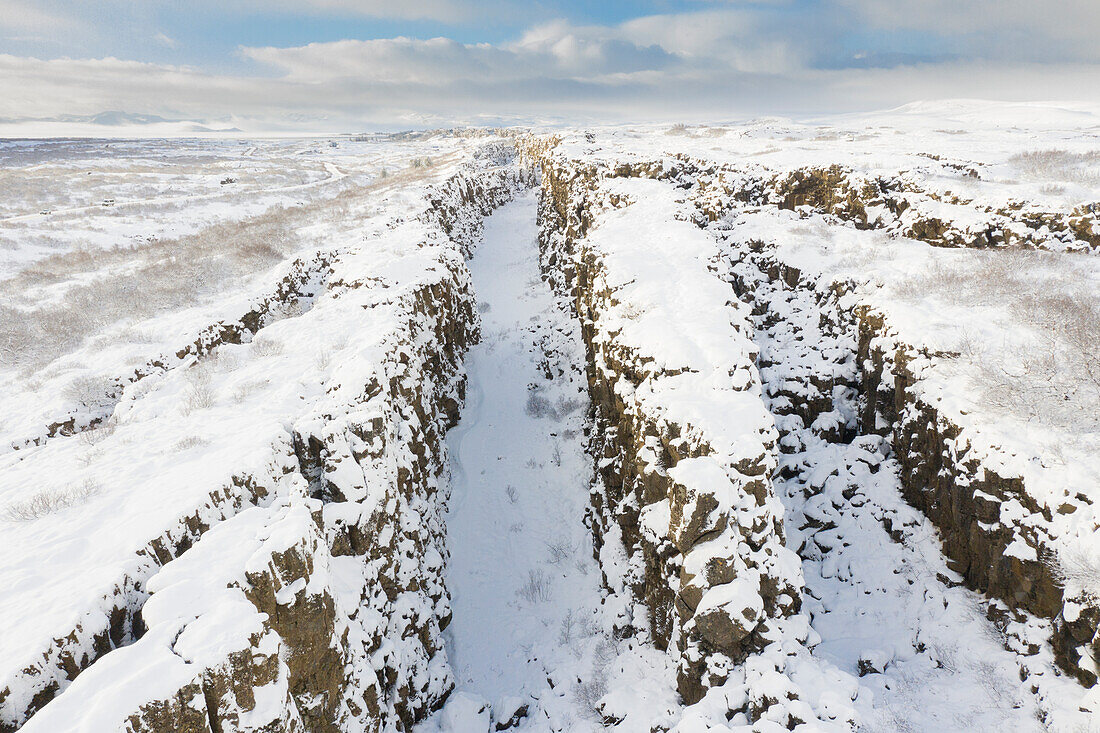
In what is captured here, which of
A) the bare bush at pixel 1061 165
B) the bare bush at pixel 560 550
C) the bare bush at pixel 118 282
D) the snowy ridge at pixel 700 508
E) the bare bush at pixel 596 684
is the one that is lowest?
the bare bush at pixel 596 684

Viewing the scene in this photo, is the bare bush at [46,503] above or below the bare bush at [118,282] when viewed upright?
below

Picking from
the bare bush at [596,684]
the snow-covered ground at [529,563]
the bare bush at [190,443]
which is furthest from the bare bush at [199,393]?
the bare bush at [596,684]

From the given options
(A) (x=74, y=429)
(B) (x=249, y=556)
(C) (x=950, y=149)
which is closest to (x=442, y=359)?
(A) (x=74, y=429)

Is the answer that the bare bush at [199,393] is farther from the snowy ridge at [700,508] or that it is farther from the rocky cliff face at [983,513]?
the rocky cliff face at [983,513]

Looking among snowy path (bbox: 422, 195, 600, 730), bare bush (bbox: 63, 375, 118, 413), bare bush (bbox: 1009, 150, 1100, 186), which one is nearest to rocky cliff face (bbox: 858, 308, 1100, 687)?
snowy path (bbox: 422, 195, 600, 730)

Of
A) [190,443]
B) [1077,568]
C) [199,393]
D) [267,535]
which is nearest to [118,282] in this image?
[199,393]
